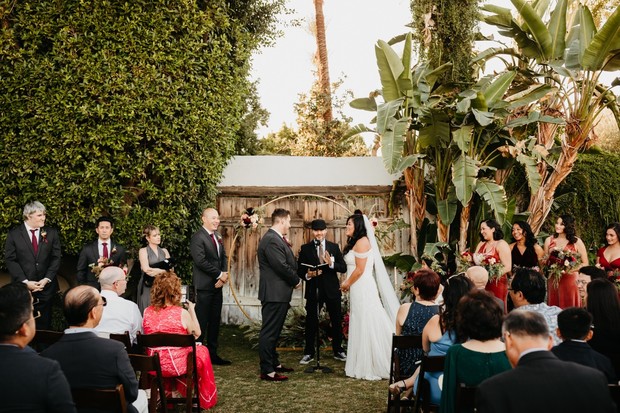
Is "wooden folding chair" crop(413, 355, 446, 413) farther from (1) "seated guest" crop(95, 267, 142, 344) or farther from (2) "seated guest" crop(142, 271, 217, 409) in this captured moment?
(1) "seated guest" crop(95, 267, 142, 344)

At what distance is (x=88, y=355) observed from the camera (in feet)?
12.1

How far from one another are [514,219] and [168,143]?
214 inches

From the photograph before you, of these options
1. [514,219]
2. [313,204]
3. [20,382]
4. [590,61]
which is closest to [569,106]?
[590,61]

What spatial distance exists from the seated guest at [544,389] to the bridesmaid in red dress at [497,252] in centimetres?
513

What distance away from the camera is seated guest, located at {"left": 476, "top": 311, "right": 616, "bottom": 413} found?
271cm

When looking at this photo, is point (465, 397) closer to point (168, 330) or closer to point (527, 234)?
point (168, 330)

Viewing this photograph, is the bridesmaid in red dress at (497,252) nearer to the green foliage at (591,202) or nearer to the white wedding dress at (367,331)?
the white wedding dress at (367,331)

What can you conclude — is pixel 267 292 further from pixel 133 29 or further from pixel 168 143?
pixel 133 29

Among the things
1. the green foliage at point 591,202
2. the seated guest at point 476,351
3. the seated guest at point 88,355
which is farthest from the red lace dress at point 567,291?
the seated guest at point 88,355

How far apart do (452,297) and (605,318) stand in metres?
1.10

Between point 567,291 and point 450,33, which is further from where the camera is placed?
point 450,33

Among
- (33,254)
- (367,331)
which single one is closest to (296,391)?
(367,331)

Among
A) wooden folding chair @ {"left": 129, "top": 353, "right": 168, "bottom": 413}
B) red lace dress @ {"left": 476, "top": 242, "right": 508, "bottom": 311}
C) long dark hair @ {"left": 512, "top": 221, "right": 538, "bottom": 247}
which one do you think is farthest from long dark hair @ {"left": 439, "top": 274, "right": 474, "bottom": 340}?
long dark hair @ {"left": 512, "top": 221, "right": 538, "bottom": 247}

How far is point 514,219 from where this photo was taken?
9.75 m
